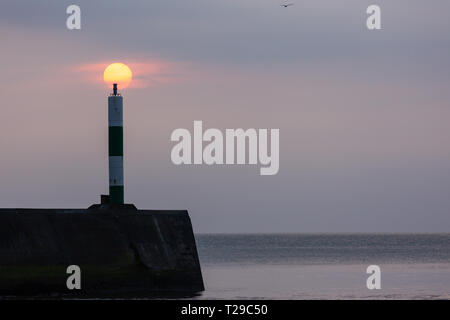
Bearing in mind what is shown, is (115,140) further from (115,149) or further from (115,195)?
(115,195)

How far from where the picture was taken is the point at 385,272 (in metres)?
71.9

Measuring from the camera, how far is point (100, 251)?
45.9m

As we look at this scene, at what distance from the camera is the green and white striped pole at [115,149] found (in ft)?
161

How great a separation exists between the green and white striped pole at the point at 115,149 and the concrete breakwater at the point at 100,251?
107 centimetres

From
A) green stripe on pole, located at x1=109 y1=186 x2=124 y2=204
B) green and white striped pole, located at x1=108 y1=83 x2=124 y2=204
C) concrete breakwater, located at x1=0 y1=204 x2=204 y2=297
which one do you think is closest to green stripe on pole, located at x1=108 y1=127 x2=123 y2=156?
green and white striped pole, located at x1=108 y1=83 x2=124 y2=204

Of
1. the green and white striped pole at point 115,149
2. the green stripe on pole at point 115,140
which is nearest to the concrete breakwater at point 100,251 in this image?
the green and white striped pole at point 115,149

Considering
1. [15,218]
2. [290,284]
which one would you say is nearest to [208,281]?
[290,284]

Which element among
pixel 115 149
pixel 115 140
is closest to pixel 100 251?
pixel 115 149

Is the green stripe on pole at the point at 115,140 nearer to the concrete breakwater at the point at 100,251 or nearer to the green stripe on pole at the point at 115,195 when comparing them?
the green stripe on pole at the point at 115,195

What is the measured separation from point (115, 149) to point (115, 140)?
14.2 inches

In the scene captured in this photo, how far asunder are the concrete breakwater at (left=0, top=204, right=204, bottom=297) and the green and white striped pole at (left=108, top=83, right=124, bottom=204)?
107 cm
